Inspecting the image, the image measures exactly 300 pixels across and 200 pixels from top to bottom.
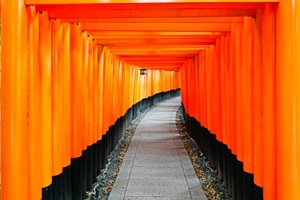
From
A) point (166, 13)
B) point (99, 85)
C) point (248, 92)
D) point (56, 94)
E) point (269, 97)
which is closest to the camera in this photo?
point (269, 97)

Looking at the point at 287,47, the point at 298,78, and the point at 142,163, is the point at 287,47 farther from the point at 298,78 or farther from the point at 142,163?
the point at 142,163

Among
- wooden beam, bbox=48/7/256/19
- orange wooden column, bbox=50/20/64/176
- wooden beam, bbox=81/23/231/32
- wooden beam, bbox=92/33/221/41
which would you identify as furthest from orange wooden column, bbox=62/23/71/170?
wooden beam, bbox=92/33/221/41

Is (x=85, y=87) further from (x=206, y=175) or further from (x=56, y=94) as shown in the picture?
(x=206, y=175)

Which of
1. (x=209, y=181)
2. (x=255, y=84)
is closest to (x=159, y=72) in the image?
(x=209, y=181)

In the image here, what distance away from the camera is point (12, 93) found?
9.93 ft

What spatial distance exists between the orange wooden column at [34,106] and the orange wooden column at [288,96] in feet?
7.24

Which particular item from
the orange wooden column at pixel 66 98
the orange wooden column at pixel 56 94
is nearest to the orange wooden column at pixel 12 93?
the orange wooden column at pixel 56 94

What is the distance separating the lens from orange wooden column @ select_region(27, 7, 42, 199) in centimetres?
339

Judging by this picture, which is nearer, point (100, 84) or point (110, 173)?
point (100, 84)

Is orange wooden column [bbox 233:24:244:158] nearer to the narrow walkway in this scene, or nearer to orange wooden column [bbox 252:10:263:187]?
orange wooden column [bbox 252:10:263:187]

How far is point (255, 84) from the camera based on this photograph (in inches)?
161

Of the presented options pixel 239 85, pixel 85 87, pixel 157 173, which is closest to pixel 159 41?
pixel 85 87

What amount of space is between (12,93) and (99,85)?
4.37 meters

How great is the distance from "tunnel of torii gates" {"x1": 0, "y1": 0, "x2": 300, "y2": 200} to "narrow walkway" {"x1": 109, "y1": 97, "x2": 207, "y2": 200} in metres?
0.66
